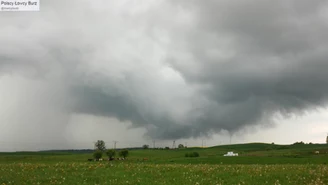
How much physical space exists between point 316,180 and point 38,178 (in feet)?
60.3

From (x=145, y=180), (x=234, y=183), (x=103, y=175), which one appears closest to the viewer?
(x=234, y=183)

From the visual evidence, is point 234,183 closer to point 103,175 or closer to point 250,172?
point 250,172

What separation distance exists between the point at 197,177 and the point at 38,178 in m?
11.0

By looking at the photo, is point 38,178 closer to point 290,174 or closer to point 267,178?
point 267,178

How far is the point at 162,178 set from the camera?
72.7 ft

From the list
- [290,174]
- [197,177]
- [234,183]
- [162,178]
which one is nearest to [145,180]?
[162,178]

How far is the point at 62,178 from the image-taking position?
22188 millimetres

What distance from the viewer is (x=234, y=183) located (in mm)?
19844

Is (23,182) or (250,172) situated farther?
(250,172)

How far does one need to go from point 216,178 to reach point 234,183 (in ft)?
6.46

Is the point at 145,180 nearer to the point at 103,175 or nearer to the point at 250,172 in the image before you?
the point at 103,175

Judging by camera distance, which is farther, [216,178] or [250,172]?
[250,172]

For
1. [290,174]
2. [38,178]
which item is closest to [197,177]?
[290,174]

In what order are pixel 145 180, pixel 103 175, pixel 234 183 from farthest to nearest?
pixel 103 175
pixel 145 180
pixel 234 183
